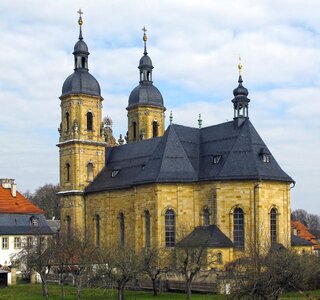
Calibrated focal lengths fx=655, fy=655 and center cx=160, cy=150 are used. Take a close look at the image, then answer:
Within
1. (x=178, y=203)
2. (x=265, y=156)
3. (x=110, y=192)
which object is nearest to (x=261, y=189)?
(x=265, y=156)

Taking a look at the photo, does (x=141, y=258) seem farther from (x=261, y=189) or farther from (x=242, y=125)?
Answer: (x=242, y=125)

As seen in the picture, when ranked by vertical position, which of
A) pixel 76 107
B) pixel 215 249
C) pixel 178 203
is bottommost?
pixel 215 249

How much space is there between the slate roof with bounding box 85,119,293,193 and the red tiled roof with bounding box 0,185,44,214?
11512mm

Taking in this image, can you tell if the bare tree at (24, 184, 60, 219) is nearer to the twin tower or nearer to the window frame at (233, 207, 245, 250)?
the twin tower

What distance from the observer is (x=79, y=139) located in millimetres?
72750

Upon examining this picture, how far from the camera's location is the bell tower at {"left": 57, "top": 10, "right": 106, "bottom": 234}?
238 ft

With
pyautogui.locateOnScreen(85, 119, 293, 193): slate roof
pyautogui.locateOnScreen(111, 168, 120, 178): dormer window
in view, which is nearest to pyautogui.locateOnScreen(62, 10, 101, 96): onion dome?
pyautogui.locateOnScreen(111, 168, 120, 178): dormer window

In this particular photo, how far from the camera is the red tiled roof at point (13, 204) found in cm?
7069

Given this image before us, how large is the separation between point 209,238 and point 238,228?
3963mm

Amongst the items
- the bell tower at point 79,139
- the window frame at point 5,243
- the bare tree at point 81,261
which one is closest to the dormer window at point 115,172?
the bell tower at point 79,139

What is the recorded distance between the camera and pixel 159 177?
5947 centimetres

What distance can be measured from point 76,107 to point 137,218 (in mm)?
17236

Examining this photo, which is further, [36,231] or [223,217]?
[36,231]

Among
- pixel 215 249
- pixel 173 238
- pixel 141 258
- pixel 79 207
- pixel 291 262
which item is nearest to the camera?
pixel 291 262
